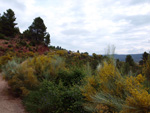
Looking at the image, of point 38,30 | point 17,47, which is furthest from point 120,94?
point 38,30

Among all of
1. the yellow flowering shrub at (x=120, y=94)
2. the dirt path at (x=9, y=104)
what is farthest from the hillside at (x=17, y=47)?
the yellow flowering shrub at (x=120, y=94)

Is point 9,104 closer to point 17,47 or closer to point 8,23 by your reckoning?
point 17,47

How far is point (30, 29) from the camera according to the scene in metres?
29.6

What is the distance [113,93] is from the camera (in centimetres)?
290

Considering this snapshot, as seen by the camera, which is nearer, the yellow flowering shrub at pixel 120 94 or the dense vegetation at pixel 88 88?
the yellow flowering shrub at pixel 120 94

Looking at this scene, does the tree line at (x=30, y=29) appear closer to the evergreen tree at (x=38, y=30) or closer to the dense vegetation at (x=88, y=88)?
the evergreen tree at (x=38, y=30)

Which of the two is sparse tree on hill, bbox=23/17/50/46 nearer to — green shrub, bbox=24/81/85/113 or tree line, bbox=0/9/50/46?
tree line, bbox=0/9/50/46

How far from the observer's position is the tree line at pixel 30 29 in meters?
28.8

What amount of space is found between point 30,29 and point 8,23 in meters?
5.11

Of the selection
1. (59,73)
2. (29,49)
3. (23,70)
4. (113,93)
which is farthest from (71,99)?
(29,49)

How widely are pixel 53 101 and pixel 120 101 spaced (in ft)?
8.57

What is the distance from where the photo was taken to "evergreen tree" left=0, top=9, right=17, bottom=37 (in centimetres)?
2930

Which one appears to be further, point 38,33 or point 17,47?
point 38,33

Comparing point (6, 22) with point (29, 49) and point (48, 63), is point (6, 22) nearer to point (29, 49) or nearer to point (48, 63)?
point (29, 49)
